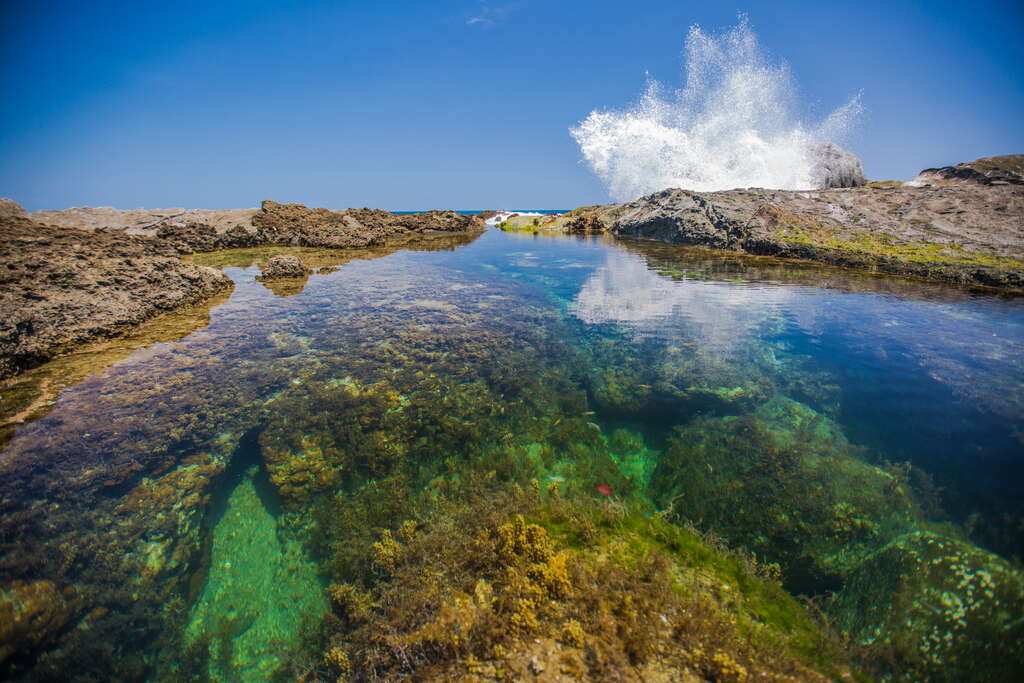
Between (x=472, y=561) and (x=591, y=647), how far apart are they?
148 centimetres

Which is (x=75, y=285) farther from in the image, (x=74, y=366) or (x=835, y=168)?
(x=835, y=168)

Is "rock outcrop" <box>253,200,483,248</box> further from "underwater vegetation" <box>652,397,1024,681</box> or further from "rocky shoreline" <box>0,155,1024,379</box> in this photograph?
"underwater vegetation" <box>652,397,1024,681</box>

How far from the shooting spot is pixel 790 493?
17.6 feet

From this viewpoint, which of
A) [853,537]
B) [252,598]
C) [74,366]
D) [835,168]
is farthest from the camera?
[835,168]

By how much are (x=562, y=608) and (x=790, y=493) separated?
14.7 ft

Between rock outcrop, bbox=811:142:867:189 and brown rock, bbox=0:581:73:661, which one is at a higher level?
rock outcrop, bbox=811:142:867:189

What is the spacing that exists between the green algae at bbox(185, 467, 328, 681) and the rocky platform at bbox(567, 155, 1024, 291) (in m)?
25.6

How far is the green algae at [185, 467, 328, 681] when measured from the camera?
152 inches

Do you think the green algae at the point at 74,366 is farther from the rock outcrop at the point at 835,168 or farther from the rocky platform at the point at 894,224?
the rock outcrop at the point at 835,168

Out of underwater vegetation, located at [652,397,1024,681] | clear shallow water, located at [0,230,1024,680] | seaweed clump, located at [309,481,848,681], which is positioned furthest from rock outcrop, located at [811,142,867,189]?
seaweed clump, located at [309,481,848,681]

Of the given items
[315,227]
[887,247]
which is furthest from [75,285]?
[887,247]

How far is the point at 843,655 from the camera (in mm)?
3111

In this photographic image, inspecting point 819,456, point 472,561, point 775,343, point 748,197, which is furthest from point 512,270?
point 748,197

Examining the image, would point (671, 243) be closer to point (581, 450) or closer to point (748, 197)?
point (748, 197)
